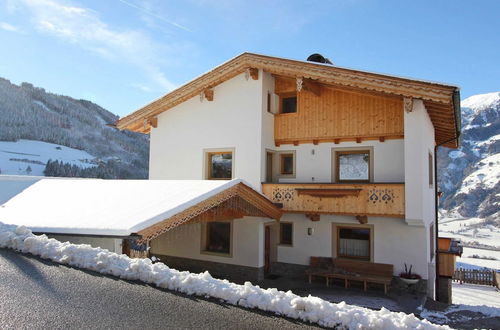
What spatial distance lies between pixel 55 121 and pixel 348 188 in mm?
61331

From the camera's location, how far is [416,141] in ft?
38.7

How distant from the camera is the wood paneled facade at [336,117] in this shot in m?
12.8

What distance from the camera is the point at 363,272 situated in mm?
13125

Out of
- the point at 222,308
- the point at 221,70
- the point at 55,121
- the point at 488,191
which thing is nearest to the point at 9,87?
the point at 55,121

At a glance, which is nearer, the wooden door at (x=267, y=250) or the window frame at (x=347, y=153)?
the window frame at (x=347, y=153)

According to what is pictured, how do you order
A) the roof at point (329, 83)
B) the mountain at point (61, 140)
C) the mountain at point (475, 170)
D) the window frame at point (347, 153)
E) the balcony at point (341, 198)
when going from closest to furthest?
the roof at point (329, 83) → the balcony at point (341, 198) → the window frame at point (347, 153) → the mountain at point (61, 140) → the mountain at point (475, 170)

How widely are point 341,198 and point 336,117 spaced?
10.5 feet

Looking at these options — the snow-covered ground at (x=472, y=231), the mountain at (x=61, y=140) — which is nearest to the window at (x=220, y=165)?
the mountain at (x=61, y=140)

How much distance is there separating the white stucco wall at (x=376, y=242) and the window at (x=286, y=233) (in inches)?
10.6

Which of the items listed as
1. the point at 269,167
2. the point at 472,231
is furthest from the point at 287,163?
the point at 472,231

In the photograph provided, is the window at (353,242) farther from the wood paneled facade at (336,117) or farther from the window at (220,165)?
the window at (220,165)

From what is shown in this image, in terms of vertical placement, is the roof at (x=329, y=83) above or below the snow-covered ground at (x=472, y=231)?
above

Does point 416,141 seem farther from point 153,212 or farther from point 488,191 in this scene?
point 488,191

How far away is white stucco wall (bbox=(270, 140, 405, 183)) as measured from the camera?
1304 centimetres
